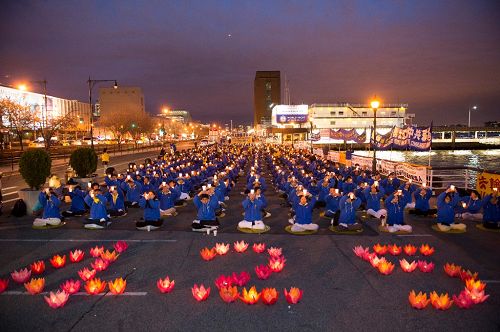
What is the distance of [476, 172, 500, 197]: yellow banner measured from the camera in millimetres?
13602

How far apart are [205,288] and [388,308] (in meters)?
3.31

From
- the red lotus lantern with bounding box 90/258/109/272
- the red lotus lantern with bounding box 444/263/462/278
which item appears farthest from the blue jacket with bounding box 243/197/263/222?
the red lotus lantern with bounding box 444/263/462/278

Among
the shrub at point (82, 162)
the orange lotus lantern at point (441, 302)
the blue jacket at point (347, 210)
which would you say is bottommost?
the orange lotus lantern at point (441, 302)

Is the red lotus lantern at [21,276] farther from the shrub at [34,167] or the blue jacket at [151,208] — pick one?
the shrub at [34,167]

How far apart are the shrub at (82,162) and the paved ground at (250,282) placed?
7.36 metres

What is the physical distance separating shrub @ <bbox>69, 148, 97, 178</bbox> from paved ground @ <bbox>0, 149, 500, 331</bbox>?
7.36 m

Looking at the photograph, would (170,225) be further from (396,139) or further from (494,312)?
(396,139)

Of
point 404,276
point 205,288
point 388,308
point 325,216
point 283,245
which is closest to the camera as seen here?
point 388,308

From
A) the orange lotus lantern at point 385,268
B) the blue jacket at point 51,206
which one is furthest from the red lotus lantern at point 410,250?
the blue jacket at point 51,206

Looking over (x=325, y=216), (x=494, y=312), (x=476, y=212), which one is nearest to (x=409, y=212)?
(x=476, y=212)

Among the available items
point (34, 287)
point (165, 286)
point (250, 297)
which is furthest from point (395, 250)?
point (34, 287)

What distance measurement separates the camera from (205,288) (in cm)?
677

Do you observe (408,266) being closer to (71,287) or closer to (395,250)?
(395,250)

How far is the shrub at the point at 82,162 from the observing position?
720 inches
